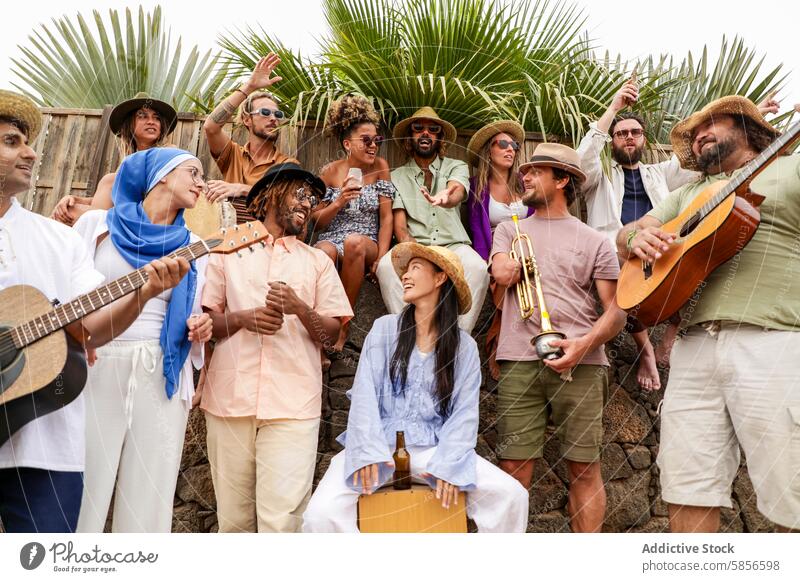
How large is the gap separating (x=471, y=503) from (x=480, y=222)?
4.78ft

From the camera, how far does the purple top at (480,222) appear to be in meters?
3.52

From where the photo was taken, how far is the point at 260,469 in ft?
8.77

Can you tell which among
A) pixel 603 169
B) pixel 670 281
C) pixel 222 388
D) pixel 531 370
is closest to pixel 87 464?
pixel 222 388

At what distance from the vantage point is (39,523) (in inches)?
85.9

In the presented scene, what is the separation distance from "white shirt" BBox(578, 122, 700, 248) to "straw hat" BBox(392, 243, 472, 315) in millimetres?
785

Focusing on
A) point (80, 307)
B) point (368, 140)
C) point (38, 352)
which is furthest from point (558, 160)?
point (38, 352)

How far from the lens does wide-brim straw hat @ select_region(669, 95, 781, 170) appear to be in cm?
269

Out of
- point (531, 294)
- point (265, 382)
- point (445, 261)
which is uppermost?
point (445, 261)

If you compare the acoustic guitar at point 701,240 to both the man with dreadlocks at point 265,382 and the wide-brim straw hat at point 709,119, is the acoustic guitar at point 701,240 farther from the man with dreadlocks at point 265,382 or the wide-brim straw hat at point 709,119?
the man with dreadlocks at point 265,382

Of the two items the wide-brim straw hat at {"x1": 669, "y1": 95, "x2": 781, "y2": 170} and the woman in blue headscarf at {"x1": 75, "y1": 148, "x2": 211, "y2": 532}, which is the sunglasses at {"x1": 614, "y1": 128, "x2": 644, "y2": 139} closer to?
the wide-brim straw hat at {"x1": 669, "y1": 95, "x2": 781, "y2": 170}

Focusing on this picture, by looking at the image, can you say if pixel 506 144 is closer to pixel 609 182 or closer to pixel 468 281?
pixel 609 182

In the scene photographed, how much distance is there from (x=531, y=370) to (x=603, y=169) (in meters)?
1.13

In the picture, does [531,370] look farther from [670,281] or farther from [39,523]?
[39,523]

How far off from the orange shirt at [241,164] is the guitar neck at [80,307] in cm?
118
